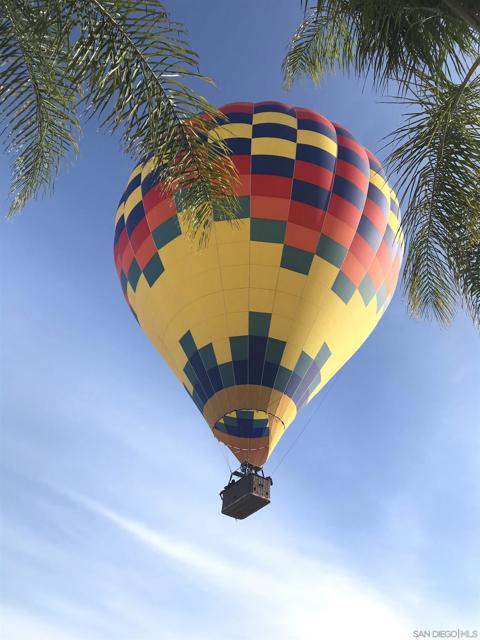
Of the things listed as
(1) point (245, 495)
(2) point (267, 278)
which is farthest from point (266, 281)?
(1) point (245, 495)

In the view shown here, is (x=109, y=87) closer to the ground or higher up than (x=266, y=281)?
closer to the ground

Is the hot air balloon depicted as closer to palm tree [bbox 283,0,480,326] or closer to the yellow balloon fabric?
the yellow balloon fabric

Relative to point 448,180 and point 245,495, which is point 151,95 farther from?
point 245,495

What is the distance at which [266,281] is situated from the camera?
15.4 m

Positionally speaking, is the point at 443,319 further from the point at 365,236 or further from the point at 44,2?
the point at 365,236

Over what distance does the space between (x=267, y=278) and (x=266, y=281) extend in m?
0.08

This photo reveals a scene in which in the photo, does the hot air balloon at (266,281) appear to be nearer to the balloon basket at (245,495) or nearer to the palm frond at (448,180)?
the balloon basket at (245,495)

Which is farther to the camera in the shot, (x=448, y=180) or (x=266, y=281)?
(x=266, y=281)

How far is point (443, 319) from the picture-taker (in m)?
7.82

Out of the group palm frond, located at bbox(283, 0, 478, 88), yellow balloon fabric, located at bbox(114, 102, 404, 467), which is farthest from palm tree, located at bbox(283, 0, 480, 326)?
yellow balloon fabric, located at bbox(114, 102, 404, 467)

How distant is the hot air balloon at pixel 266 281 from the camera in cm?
1514

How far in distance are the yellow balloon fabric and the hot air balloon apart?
28 millimetres

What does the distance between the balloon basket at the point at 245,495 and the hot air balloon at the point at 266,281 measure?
4cm

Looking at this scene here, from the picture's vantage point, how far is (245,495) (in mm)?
13875
